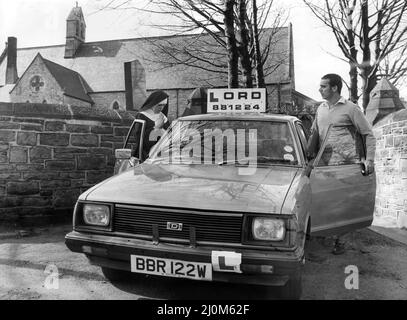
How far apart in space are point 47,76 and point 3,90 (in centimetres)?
996

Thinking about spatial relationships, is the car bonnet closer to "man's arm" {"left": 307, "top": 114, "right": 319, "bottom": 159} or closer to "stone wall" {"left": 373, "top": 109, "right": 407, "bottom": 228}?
"man's arm" {"left": 307, "top": 114, "right": 319, "bottom": 159}

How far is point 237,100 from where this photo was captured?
5.90 meters

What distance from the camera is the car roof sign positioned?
5.87m

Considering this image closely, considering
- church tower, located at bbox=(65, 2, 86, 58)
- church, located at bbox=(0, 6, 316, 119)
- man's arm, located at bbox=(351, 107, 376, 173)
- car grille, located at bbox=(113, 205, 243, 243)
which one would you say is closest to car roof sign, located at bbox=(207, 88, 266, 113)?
man's arm, located at bbox=(351, 107, 376, 173)

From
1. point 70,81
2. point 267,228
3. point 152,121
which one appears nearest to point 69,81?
point 70,81

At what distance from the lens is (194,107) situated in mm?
9312

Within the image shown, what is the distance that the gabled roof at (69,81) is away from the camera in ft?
135

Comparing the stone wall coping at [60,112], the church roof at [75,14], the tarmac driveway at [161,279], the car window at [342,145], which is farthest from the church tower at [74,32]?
the car window at [342,145]

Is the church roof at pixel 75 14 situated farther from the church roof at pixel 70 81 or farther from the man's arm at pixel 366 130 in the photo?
the man's arm at pixel 366 130

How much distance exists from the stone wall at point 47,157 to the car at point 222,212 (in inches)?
118

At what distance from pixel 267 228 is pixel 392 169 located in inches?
209

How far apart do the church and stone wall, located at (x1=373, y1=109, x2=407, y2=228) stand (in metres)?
26.8

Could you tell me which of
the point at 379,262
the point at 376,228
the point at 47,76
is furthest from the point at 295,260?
the point at 47,76

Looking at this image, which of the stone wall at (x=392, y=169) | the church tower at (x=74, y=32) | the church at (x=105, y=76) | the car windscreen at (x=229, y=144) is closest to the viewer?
the car windscreen at (x=229, y=144)
